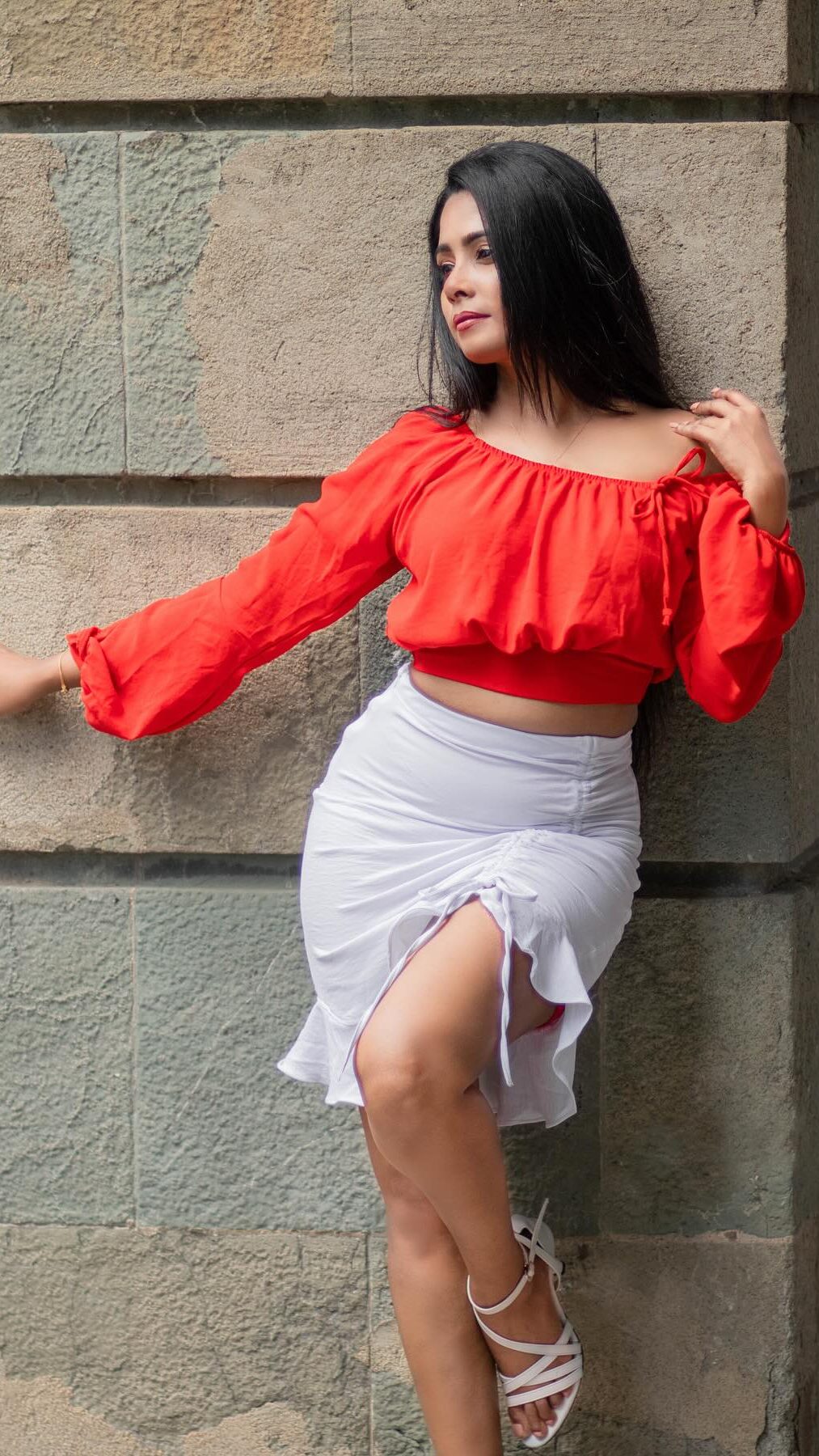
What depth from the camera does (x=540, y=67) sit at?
9.61 ft

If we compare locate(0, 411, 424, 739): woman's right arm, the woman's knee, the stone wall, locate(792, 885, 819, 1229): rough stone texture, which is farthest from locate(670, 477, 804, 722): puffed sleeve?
the woman's knee

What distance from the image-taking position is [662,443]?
265 cm

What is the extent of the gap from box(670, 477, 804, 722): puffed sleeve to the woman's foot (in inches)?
43.3

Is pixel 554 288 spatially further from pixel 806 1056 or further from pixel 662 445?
pixel 806 1056

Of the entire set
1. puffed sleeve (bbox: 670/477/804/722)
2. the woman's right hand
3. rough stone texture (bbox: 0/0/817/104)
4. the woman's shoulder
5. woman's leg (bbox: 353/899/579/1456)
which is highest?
rough stone texture (bbox: 0/0/817/104)

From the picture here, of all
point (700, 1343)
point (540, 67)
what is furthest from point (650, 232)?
point (700, 1343)

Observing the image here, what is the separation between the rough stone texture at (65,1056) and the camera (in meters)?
3.22

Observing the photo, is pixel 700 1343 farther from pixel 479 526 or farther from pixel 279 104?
pixel 279 104

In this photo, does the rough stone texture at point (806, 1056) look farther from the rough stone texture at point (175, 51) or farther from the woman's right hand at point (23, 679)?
the rough stone texture at point (175, 51)

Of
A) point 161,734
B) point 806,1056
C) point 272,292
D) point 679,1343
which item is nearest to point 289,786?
point 161,734

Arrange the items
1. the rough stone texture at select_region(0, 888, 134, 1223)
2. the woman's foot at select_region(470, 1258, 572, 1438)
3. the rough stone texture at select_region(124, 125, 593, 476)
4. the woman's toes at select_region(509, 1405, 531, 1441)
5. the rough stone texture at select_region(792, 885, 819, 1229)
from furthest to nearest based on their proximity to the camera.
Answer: the rough stone texture at select_region(0, 888, 134, 1223), the rough stone texture at select_region(792, 885, 819, 1229), the rough stone texture at select_region(124, 125, 593, 476), the woman's toes at select_region(509, 1405, 531, 1441), the woman's foot at select_region(470, 1258, 572, 1438)

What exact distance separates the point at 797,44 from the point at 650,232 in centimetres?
46

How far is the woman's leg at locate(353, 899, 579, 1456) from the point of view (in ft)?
7.91

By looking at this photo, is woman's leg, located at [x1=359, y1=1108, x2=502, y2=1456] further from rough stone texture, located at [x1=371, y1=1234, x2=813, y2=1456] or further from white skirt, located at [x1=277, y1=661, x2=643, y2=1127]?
rough stone texture, located at [x1=371, y1=1234, x2=813, y2=1456]
